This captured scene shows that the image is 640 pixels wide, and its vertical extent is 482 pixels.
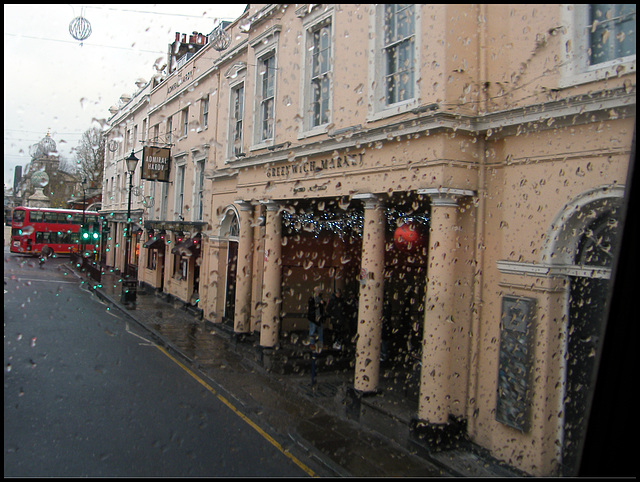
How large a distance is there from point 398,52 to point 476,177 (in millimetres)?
2162

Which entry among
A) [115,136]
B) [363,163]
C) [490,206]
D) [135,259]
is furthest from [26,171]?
[135,259]

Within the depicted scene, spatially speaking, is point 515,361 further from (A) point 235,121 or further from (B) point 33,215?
(A) point 235,121

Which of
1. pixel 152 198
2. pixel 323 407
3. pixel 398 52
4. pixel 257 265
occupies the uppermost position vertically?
pixel 398 52

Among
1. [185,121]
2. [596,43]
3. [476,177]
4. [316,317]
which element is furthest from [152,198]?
[596,43]

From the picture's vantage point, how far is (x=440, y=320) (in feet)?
18.4

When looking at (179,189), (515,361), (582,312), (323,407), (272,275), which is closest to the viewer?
(582,312)

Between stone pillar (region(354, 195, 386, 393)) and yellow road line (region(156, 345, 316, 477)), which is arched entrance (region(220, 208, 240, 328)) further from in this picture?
stone pillar (region(354, 195, 386, 393))

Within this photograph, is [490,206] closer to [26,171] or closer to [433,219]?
[433,219]

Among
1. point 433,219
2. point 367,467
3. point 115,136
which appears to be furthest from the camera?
point 115,136

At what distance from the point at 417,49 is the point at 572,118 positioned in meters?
2.24

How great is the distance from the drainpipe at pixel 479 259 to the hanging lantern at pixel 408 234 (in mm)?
2181

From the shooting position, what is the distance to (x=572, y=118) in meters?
4.50

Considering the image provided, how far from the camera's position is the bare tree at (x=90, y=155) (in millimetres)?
11281

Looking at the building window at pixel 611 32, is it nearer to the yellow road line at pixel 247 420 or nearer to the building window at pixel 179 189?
the yellow road line at pixel 247 420
